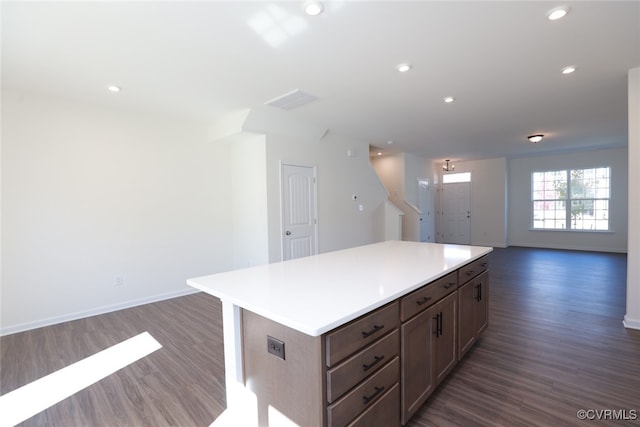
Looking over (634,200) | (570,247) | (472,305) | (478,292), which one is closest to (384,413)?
(472,305)

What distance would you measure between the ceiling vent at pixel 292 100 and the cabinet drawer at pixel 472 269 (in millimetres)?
2467

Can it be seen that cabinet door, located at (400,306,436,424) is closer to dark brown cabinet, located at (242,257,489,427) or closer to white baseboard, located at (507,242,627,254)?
dark brown cabinet, located at (242,257,489,427)

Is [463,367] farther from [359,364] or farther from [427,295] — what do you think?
[359,364]

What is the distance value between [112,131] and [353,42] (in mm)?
3279

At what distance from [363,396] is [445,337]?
3.07ft

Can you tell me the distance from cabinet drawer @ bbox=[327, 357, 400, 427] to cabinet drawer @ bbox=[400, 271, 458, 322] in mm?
255

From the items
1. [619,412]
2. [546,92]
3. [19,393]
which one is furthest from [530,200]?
[19,393]

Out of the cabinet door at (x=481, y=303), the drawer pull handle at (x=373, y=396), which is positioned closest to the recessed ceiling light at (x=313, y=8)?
the drawer pull handle at (x=373, y=396)

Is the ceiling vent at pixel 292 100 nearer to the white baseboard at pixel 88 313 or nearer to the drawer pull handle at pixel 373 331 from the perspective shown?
the drawer pull handle at pixel 373 331

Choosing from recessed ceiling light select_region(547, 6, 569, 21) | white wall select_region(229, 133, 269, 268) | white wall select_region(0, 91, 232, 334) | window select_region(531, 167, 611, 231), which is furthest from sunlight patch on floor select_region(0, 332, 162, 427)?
window select_region(531, 167, 611, 231)

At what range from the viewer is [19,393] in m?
2.08

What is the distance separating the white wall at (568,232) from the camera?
22.9 ft

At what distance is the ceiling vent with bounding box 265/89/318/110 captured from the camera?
3.36 metres

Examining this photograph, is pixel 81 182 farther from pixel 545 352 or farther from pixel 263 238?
pixel 545 352
